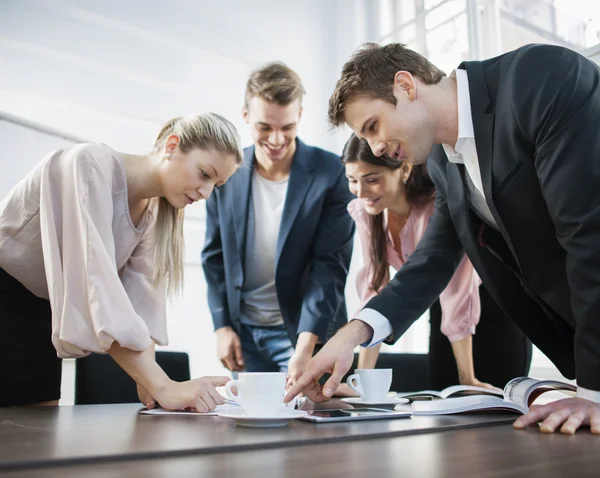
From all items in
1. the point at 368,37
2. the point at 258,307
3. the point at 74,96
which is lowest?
the point at 258,307

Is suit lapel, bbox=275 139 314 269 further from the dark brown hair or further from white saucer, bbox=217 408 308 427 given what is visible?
white saucer, bbox=217 408 308 427

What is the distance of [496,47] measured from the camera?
3141 millimetres

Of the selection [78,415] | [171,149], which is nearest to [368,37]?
[171,149]

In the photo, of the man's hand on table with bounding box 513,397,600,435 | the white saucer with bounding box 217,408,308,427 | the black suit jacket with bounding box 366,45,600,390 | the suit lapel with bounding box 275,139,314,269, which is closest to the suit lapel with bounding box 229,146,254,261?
the suit lapel with bounding box 275,139,314,269

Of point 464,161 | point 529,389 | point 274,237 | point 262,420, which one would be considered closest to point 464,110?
point 464,161

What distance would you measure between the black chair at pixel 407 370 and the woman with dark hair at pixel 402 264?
42 mm

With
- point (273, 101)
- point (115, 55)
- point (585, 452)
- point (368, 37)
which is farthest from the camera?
point (368, 37)

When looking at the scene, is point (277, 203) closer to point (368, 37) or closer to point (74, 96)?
point (74, 96)

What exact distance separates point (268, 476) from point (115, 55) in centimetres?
336

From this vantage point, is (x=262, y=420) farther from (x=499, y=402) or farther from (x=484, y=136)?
(x=484, y=136)

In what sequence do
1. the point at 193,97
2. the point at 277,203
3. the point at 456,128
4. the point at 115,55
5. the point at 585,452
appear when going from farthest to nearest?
1. the point at 193,97
2. the point at 115,55
3. the point at 277,203
4. the point at 456,128
5. the point at 585,452

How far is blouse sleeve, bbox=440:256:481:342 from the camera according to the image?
5.68 ft

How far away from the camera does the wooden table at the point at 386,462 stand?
0.45 meters

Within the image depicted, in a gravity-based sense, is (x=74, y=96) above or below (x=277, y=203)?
above
